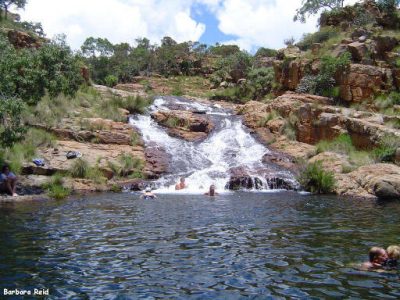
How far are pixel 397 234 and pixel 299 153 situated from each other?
15.6 metres

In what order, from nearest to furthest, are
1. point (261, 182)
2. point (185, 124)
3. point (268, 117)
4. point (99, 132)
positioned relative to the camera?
point (261, 182) < point (99, 132) < point (185, 124) < point (268, 117)

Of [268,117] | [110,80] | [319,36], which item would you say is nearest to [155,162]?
[268,117]

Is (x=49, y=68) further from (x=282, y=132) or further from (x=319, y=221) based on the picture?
(x=319, y=221)

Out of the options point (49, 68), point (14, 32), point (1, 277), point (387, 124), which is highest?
point (14, 32)

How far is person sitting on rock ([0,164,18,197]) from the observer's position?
18.5 meters

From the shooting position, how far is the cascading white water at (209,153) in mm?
22938

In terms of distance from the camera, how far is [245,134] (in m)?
30.7

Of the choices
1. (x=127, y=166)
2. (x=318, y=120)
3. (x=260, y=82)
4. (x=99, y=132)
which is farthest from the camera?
(x=260, y=82)

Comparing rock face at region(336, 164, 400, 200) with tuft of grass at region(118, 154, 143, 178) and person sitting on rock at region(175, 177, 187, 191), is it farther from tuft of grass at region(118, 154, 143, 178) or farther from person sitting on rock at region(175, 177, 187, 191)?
tuft of grass at region(118, 154, 143, 178)

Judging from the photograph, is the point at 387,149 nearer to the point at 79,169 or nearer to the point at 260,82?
the point at 79,169

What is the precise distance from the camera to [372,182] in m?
19.9

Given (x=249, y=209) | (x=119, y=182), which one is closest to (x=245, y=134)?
(x=119, y=182)

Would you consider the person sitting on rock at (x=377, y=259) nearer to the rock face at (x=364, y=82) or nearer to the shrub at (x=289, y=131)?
the shrub at (x=289, y=131)

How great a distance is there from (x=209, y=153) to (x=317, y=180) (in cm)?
807
